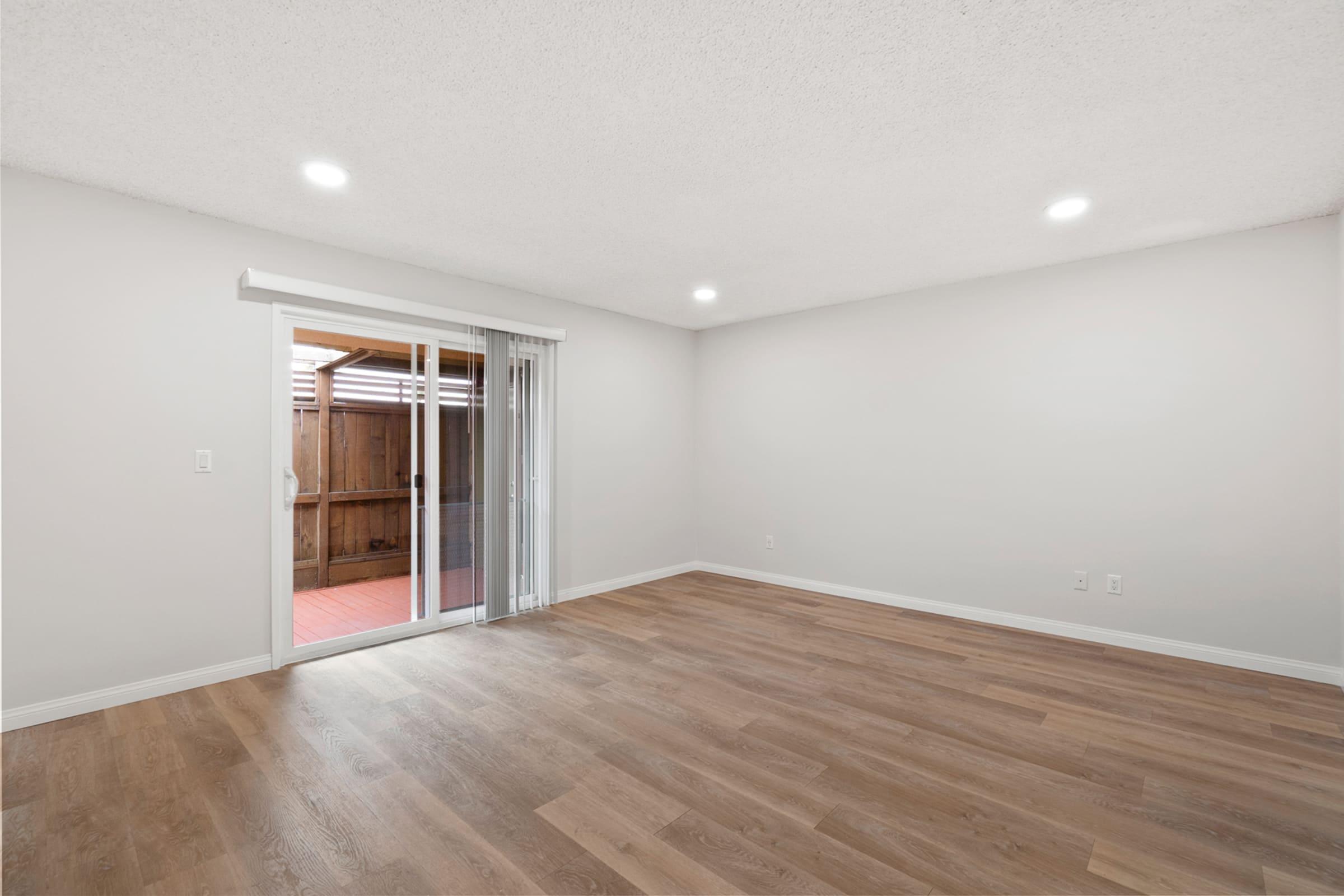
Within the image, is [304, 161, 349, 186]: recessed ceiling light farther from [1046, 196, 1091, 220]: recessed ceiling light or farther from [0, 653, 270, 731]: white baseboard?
[1046, 196, 1091, 220]: recessed ceiling light

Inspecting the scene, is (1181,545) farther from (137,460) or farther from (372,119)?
(137,460)

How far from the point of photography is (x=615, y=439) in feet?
17.6

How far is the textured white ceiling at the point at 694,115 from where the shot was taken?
1.77 meters

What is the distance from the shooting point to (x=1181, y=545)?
3600mm

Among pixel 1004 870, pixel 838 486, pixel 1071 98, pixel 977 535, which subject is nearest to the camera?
pixel 1004 870

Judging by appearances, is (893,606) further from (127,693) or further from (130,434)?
(130,434)

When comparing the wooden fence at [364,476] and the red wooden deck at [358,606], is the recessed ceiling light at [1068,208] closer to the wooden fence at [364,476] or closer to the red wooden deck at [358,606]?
the wooden fence at [364,476]

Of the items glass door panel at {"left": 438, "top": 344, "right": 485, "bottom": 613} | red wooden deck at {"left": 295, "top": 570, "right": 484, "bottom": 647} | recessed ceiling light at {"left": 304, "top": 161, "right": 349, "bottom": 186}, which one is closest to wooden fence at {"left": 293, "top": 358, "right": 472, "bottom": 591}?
glass door panel at {"left": 438, "top": 344, "right": 485, "bottom": 613}

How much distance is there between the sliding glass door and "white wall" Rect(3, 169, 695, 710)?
197 millimetres

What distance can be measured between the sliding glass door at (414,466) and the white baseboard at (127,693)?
184mm

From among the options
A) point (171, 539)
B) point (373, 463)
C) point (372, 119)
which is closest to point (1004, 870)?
point (372, 119)

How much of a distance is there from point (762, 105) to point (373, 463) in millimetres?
4563

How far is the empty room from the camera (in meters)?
1.84

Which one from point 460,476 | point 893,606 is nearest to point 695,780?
point 460,476
